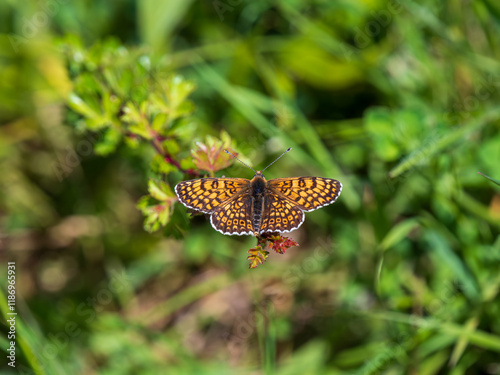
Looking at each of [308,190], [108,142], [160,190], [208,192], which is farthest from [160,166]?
[308,190]

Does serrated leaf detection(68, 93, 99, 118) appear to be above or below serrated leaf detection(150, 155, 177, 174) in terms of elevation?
above

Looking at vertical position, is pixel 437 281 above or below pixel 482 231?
below

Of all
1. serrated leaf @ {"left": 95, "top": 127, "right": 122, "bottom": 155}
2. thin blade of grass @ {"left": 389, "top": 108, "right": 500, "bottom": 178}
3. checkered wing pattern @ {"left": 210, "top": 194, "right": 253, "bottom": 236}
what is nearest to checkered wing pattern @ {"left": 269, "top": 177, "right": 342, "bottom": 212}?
checkered wing pattern @ {"left": 210, "top": 194, "right": 253, "bottom": 236}

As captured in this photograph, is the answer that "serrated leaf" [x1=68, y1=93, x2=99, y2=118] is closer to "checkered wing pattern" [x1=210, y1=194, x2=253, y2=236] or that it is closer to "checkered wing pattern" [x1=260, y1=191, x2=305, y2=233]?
"checkered wing pattern" [x1=210, y1=194, x2=253, y2=236]

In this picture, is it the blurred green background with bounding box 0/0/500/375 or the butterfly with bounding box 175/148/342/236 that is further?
the blurred green background with bounding box 0/0/500/375

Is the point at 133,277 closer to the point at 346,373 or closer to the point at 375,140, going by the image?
the point at 346,373

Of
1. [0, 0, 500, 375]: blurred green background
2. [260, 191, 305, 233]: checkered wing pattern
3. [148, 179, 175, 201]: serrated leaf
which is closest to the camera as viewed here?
[260, 191, 305, 233]: checkered wing pattern

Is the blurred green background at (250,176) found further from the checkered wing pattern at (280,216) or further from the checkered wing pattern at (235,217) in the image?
the checkered wing pattern at (280,216)

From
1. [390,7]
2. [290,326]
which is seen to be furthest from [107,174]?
[390,7]
